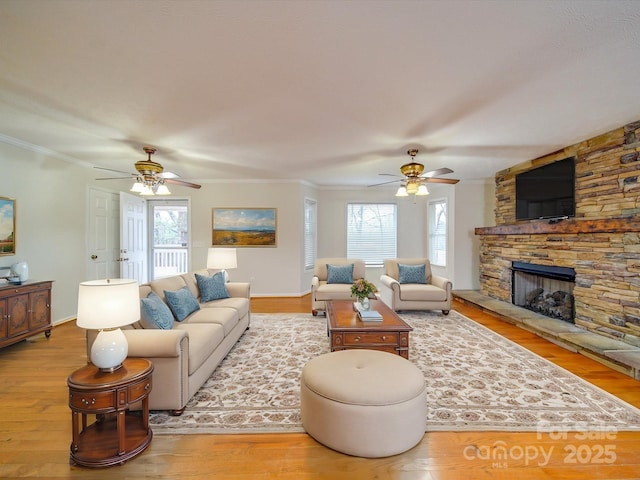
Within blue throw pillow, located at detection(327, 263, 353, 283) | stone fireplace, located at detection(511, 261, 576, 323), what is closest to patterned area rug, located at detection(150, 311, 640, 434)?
stone fireplace, located at detection(511, 261, 576, 323)

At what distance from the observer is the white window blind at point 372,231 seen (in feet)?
23.6

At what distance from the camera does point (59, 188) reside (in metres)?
4.41

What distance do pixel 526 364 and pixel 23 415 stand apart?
4561 millimetres

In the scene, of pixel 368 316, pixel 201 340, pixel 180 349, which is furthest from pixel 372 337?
pixel 180 349

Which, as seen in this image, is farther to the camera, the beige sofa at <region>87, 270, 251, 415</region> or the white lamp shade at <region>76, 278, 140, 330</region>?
the beige sofa at <region>87, 270, 251, 415</region>

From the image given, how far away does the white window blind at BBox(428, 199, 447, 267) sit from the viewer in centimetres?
666

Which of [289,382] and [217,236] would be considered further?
[217,236]

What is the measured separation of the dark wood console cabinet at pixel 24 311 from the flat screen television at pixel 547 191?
7154mm

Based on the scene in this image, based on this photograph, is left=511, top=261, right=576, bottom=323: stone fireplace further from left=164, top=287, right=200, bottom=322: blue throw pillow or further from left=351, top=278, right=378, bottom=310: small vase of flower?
left=164, top=287, right=200, bottom=322: blue throw pillow

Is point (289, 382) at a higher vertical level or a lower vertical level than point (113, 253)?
lower

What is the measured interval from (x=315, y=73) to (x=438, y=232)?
5.57 metres

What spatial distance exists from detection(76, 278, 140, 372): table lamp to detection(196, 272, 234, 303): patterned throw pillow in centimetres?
200

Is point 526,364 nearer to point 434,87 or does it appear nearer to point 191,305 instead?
point 434,87

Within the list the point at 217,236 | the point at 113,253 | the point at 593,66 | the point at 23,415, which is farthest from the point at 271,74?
the point at 113,253
